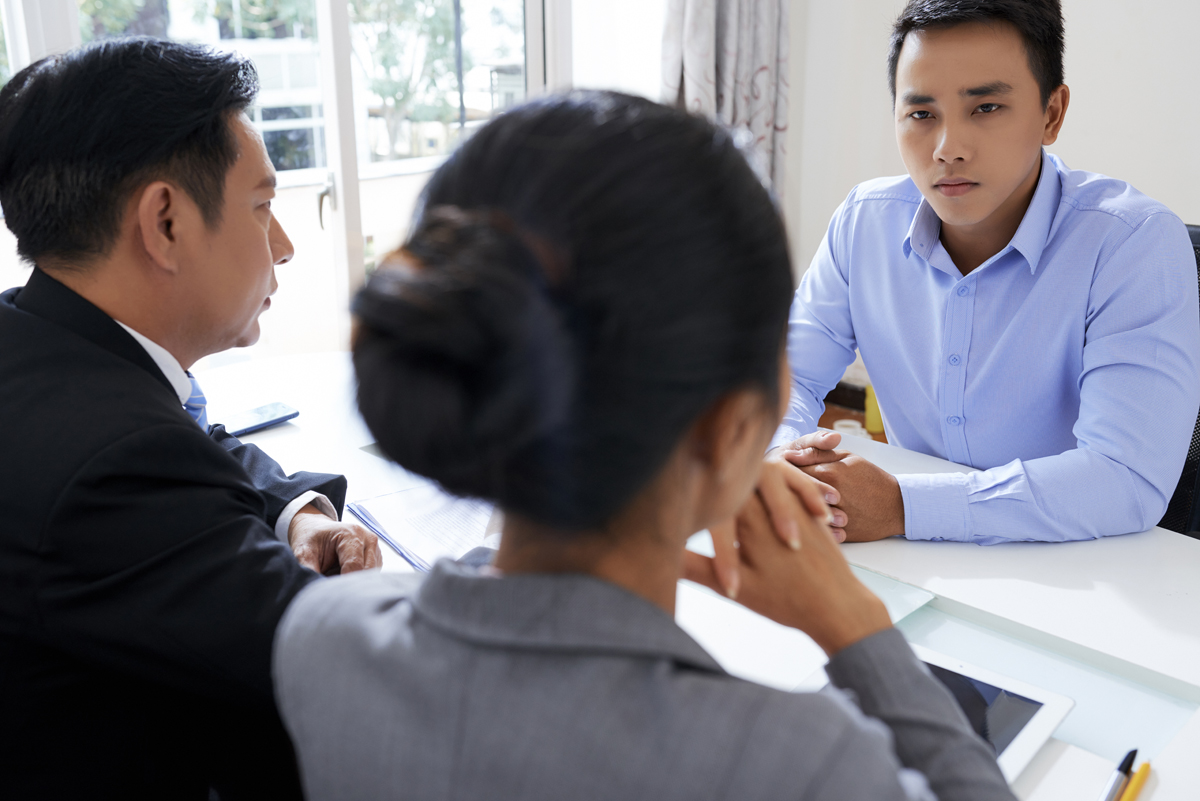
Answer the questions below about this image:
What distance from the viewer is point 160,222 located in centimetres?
95

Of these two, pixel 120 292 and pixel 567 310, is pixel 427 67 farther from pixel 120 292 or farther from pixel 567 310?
pixel 567 310

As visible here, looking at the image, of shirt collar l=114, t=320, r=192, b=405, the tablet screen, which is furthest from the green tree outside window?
the tablet screen

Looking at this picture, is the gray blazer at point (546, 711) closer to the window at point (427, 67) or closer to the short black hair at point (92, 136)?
the short black hair at point (92, 136)

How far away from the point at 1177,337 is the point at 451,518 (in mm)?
1009

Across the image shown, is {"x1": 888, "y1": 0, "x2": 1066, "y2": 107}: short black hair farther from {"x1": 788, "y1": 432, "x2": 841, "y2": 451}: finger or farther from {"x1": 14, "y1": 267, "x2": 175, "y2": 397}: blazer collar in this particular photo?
{"x1": 14, "y1": 267, "x2": 175, "y2": 397}: blazer collar

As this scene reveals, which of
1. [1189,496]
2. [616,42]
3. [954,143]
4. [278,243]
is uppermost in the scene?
[616,42]

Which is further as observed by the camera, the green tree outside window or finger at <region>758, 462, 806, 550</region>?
the green tree outside window

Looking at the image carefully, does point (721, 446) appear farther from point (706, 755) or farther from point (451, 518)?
point (451, 518)

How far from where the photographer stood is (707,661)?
49 cm

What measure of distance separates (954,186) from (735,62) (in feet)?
6.08

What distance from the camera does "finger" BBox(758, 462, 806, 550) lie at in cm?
75

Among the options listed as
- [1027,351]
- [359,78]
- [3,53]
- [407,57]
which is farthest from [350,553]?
[407,57]

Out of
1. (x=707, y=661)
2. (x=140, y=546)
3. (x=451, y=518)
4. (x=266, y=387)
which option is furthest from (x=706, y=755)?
(x=266, y=387)

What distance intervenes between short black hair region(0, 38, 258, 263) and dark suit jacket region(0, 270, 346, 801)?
4.3 inches
